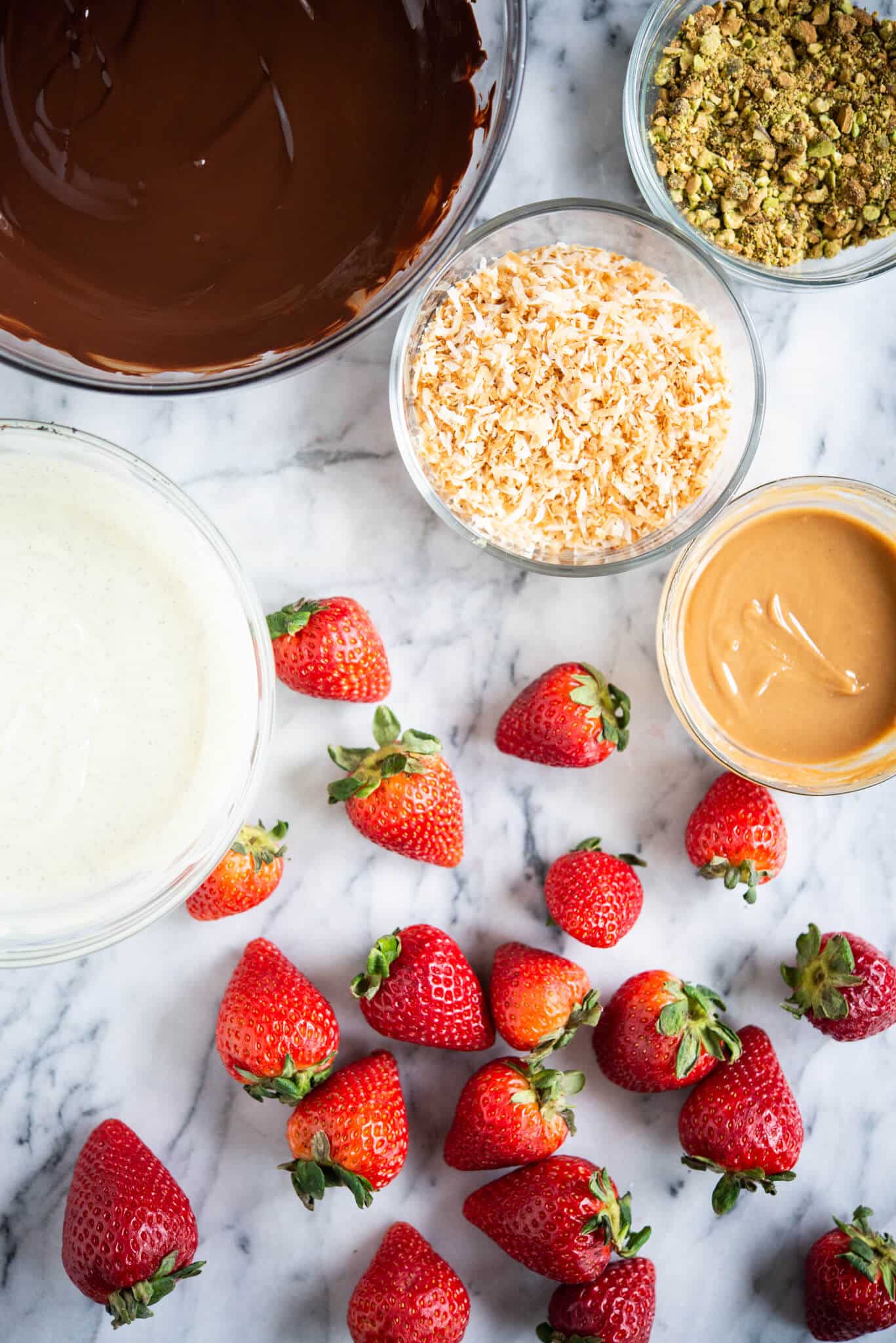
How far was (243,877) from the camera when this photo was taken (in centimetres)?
145

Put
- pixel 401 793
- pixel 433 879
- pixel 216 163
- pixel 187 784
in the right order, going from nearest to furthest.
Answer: pixel 216 163 → pixel 187 784 → pixel 401 793 → pixel 433 879

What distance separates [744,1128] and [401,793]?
68 centimetres

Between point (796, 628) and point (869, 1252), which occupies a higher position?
point (796, 628)

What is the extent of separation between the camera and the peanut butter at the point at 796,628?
1.46 metres

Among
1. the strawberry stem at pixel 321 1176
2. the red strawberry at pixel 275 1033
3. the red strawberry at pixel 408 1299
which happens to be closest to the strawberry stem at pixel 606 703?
the red strawberry at pixel 275 1033

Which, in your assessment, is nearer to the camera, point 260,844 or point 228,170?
point 228,170

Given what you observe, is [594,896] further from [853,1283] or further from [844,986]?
[853,1283]

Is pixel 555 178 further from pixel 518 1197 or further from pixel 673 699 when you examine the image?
pixel 518 1197

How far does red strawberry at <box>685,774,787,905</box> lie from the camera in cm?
149

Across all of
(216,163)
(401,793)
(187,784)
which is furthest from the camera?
(401,793)

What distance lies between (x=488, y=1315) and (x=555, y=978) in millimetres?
546

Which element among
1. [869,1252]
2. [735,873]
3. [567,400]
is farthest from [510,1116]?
[567,400]

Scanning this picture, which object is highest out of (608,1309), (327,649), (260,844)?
(327,649)

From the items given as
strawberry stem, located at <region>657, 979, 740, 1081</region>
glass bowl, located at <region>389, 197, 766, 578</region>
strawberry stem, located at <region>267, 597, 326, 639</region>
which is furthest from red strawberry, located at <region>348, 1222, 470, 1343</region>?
glass bowl, located at <region>389, 197, 766, 578</region>
